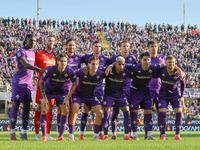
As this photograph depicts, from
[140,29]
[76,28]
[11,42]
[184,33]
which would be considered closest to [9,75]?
[11,42]

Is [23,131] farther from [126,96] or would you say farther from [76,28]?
[76,28]

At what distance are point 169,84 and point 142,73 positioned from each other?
0.86 m

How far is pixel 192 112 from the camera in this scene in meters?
31.6

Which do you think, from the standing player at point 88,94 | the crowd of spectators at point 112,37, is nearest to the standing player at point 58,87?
the standing player at point 88,94

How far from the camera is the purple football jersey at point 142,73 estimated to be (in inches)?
395

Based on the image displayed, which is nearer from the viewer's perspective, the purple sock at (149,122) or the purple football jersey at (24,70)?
the purple football jersey at (24,70)

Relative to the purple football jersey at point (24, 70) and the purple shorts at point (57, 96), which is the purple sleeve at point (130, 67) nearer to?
the purple shorts at point (57, 96)

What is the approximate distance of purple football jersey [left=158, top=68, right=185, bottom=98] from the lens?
10086 millimetres

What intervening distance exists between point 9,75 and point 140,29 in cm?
2223

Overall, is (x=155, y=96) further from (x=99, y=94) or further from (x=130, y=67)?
(x=99, y=94)

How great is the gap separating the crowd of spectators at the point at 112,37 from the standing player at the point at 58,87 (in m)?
24.3

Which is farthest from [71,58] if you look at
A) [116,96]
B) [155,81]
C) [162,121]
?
[162,121]

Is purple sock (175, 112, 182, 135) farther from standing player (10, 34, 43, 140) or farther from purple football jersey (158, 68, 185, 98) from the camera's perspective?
standing player (10, 34, 43, 140)

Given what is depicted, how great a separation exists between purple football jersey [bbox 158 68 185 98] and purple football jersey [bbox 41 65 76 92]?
2.64 meters
